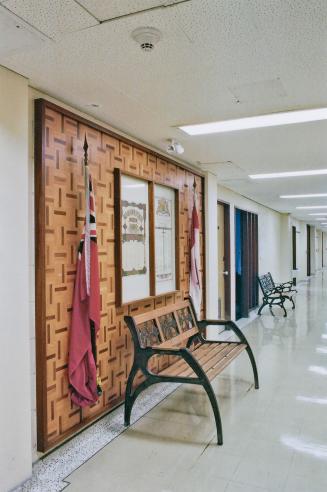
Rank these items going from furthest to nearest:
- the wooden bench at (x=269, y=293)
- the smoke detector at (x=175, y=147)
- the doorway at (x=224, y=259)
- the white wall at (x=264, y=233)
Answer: the wooden bench at (x=269, y=293), the white wall at (x=264, y=233), the doorway at (x=224, y=259), the smoke detector at (x=175, y=147)

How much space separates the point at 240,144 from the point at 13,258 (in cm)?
262

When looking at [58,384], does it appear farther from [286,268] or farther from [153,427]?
[286,268]

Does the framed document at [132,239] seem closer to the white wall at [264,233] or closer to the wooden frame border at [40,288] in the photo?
the wooden frame border at [40,288]

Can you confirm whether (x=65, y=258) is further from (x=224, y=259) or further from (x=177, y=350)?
(x=224, y=259)

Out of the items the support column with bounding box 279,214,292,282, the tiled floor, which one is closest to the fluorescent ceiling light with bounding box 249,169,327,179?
the tiled floor

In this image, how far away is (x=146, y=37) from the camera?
77.8 inches

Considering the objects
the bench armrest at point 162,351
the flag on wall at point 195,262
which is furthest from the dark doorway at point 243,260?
the bench armrest at point 162,351

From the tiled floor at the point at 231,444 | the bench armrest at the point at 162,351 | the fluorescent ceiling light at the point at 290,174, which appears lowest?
the tiled floor at the point at 231,444

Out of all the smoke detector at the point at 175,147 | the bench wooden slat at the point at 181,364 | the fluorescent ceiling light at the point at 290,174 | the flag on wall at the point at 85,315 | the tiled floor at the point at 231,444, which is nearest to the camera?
the tiled floor at the point at 231,444

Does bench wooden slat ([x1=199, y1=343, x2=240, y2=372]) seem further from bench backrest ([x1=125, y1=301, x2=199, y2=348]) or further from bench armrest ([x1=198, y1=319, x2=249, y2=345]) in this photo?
bench backrest ([x1=125, y1=301, x2=199, y2=348])

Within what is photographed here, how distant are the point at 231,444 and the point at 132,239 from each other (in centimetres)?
190

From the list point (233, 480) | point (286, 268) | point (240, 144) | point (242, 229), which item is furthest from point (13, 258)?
point (286, 268)

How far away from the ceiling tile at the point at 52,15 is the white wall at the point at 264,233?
16.4ft

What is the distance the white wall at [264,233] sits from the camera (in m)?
7.28
